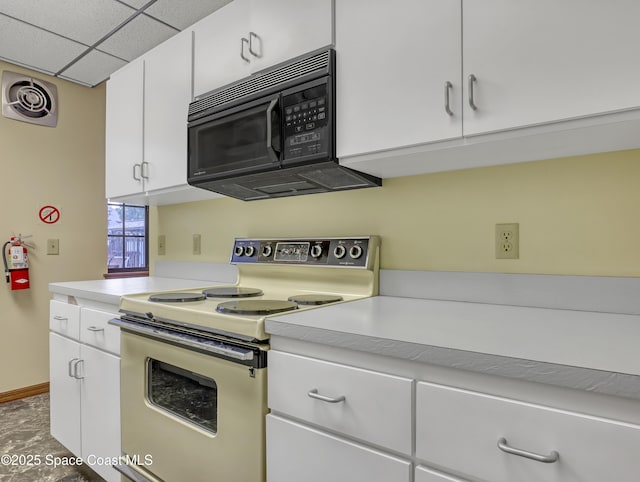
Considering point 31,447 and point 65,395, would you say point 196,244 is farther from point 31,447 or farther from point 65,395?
point 31,447

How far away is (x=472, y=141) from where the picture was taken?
1081 millimetres

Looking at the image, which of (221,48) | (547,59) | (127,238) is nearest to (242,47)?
(221,48)

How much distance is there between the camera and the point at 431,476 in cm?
78

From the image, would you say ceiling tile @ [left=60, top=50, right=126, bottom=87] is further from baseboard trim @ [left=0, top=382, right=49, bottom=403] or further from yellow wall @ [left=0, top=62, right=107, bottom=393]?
baseboard trim @ [left=0, top=382, right=49, bottom=403]

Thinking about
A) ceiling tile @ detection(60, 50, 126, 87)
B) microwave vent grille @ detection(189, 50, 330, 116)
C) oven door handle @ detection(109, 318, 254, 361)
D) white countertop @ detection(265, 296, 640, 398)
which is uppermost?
ceiling tile @ detection(60, 50, 126, 87)

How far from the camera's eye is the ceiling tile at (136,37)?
7.49 feet

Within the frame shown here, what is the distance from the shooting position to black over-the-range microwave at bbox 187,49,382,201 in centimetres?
135

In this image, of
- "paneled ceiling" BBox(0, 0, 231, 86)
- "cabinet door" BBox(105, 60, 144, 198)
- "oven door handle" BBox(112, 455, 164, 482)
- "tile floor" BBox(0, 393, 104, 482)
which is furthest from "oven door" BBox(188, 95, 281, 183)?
"tile floor" BBox(0, 393, 104, 482)

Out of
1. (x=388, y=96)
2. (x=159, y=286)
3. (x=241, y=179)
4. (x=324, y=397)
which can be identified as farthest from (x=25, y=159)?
(x=324, y=397)

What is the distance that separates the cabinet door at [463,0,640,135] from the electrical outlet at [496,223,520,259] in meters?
0.42

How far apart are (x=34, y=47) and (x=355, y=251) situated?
2583 millimetres

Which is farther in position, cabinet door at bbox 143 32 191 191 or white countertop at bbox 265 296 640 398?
cabinet door at bbox 143 32 191 191

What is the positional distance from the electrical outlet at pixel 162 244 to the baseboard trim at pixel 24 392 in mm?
1501

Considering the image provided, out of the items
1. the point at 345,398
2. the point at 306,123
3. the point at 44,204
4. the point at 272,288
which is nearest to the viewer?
the point at 345,398
